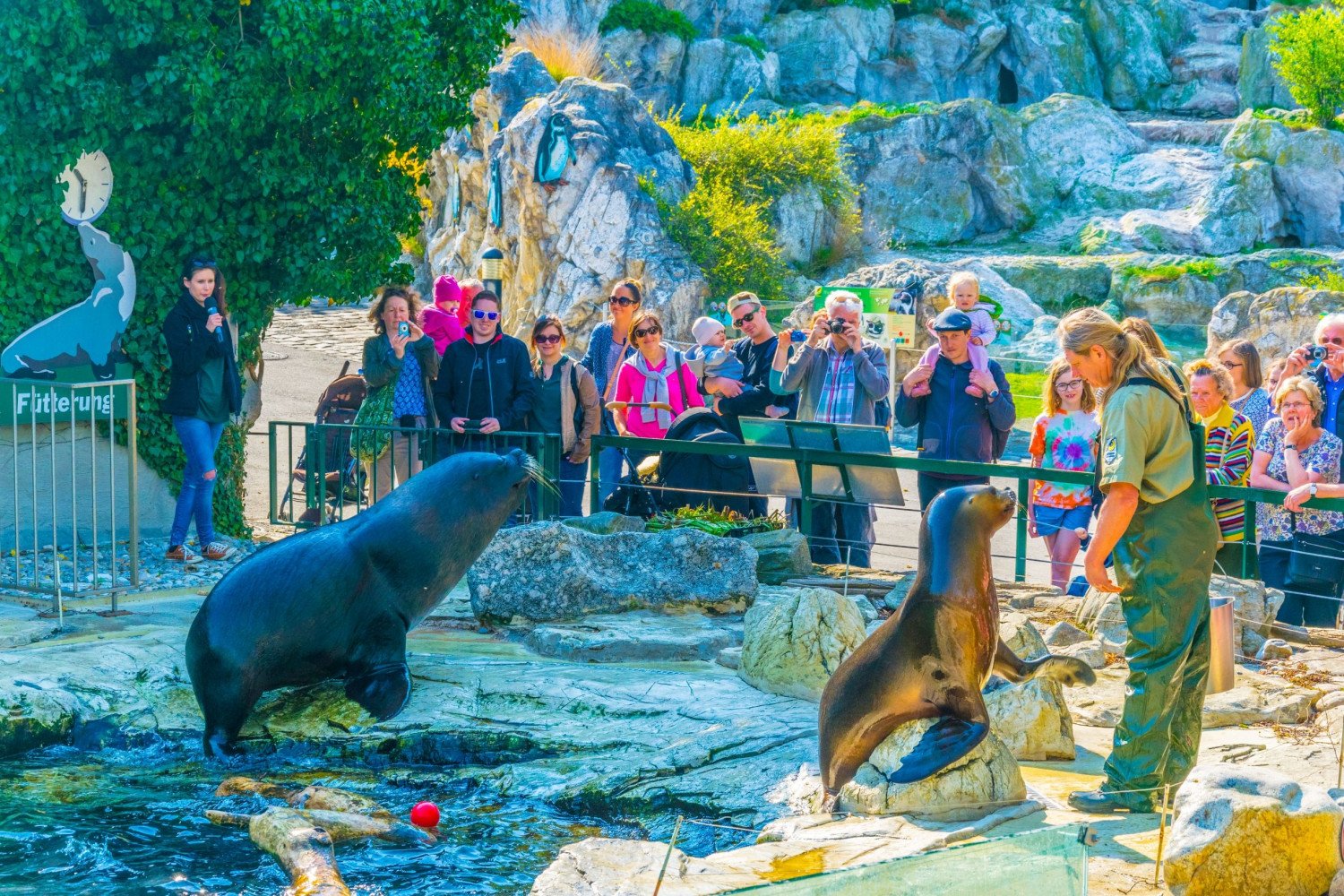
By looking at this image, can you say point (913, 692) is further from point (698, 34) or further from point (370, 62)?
point (698, 34)

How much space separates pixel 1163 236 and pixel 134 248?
23.2m

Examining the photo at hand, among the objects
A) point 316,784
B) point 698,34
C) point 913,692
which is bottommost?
point 316,784

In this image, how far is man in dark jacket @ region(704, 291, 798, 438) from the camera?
10367mm

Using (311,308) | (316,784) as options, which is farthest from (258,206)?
(311,308)

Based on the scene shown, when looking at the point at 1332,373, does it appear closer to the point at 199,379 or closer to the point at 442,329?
the point at 442,329

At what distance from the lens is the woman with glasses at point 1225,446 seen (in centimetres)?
831

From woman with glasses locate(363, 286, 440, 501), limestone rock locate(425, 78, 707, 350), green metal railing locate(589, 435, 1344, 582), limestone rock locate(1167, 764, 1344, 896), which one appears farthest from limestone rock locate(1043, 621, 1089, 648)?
limestone rock locate(425, 78, 707, 350)

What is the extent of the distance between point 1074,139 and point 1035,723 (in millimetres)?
30217

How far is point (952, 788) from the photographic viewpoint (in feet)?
16.7

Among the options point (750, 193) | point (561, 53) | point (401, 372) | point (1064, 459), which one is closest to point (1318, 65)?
point (750, 193)

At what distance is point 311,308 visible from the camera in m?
27.7

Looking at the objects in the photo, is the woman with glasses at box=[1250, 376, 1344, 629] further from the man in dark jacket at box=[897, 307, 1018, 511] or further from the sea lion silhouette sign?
the sea lion silhouette sign

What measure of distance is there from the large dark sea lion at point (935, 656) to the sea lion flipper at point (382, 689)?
2.13m

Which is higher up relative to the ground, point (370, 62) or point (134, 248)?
point (370, 62)
